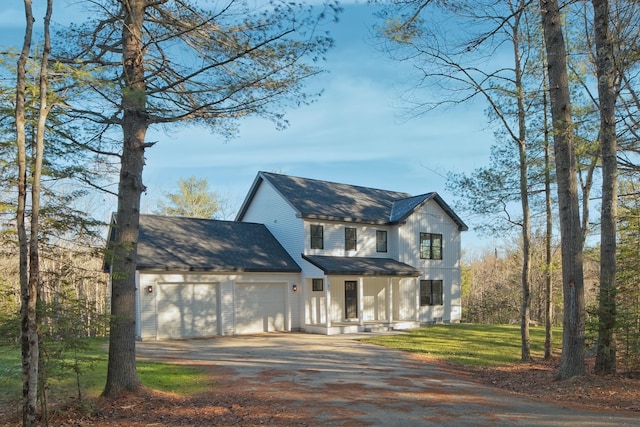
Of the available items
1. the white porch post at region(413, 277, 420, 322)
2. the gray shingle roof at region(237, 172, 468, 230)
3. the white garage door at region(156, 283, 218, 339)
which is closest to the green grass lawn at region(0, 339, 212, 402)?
the white garage door at region(156, 283, 218, 339)

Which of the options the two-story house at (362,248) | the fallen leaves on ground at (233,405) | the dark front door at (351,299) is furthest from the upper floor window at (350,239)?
the fallen leaves on ground at (233,405)

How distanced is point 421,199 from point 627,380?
1581 cm

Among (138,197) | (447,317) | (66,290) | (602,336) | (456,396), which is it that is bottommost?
(447,317)

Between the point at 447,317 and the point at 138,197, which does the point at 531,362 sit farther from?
the point at 447,317

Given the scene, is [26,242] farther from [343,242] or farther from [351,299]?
[351,299]

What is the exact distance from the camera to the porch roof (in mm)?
19656

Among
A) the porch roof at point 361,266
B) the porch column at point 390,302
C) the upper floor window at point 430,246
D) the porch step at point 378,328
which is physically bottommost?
the porch step at point 378,328

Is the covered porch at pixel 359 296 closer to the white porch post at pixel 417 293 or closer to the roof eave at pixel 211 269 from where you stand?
the white porch post at pixel 417 293

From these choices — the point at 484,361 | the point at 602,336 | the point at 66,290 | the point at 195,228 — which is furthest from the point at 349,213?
the point at 66,290

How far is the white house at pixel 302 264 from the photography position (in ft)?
59.5

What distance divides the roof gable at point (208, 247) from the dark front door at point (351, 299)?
2.82 meters

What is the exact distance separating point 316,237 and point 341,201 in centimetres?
270

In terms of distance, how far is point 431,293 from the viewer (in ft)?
79.1

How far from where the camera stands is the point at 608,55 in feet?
29.0
